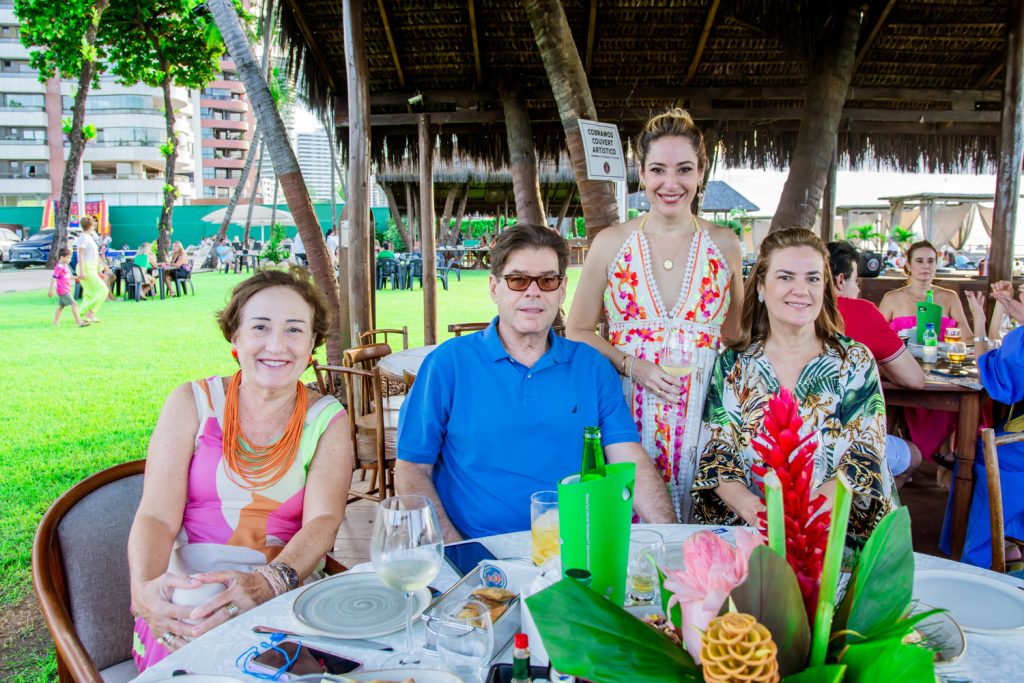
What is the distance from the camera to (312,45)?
6.50 metres

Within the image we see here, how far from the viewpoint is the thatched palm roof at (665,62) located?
627 cm

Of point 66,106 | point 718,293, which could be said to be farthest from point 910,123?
point 66,106

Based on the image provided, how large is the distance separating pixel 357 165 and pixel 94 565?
4.12 meters

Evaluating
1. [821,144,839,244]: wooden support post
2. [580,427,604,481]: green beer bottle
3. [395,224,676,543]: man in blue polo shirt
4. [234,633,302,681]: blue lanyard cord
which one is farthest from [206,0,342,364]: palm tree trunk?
[821,144,839,244]: wooden support post

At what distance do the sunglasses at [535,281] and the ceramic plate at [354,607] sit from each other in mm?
949

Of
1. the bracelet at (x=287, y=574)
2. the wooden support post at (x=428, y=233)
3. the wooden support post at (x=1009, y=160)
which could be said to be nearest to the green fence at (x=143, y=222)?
the wooden support post at (x=428, y=233)

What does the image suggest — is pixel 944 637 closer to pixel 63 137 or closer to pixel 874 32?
pixel 874 32

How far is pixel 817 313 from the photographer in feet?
7.25

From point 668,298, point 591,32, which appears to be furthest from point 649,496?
point 591,32

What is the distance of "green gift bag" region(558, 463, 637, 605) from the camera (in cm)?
102

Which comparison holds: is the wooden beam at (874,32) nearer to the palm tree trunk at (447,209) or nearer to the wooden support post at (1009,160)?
the wooden support post at (1009,160)

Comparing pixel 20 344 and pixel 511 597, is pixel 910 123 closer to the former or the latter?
pixel 511 597

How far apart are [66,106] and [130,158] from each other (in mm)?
5568

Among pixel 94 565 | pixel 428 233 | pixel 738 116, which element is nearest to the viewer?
pixel 94 565
